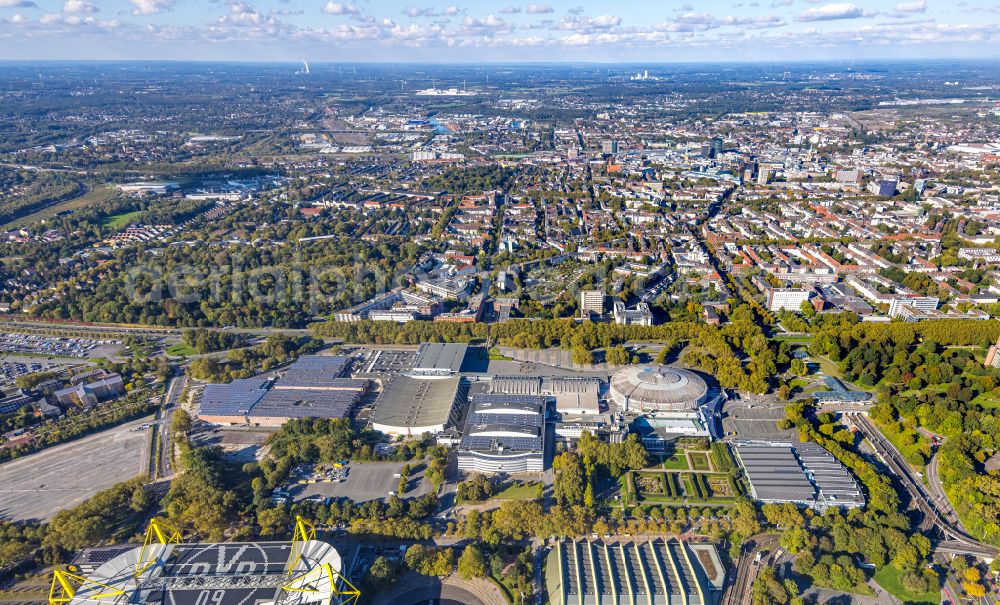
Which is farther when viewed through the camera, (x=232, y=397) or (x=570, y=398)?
(x=232, y=397)

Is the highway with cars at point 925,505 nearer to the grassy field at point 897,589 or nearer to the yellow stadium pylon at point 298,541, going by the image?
the grassy field at point 897,589

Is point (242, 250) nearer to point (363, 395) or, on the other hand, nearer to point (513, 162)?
point (363, 395)

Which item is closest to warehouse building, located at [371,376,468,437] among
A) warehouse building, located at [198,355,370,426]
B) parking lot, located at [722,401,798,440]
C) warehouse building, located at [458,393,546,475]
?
warehouse building, located at [458,393,546,475]

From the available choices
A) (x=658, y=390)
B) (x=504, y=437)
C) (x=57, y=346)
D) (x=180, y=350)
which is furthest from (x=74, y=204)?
(x=658, y=390)

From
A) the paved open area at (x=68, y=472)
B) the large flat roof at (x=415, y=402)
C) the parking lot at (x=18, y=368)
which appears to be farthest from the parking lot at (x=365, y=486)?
the parking lot at (x=18, y=368)

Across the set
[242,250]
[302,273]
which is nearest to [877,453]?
[302,273]

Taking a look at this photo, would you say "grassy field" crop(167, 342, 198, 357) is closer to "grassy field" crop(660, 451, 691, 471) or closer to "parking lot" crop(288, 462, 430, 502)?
"parking lot" crop(288, 462, 430, 502)

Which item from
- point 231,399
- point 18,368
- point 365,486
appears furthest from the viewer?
point 18,368

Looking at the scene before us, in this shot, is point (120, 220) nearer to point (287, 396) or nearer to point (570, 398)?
point (287, 396)
